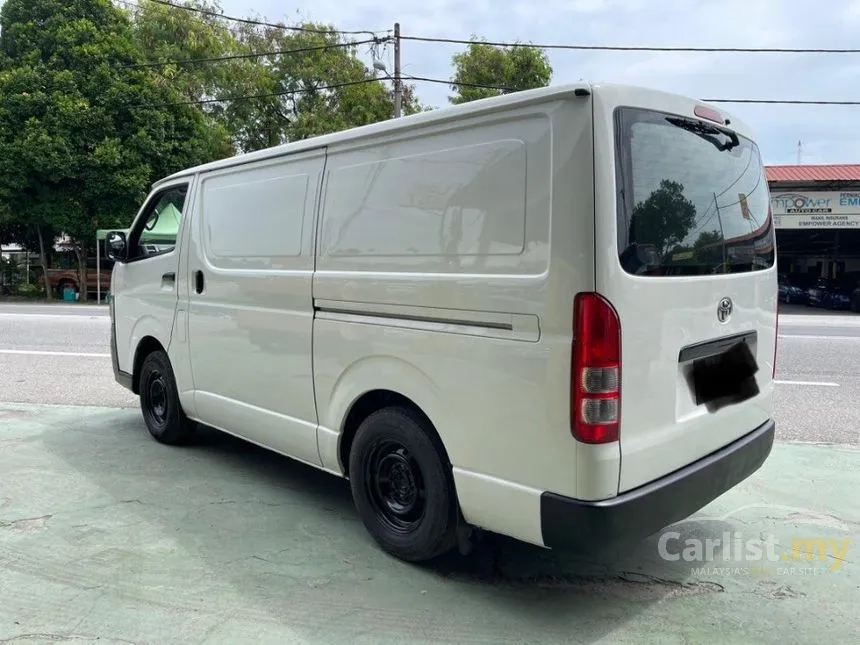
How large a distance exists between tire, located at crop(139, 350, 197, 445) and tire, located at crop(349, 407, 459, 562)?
214 cm

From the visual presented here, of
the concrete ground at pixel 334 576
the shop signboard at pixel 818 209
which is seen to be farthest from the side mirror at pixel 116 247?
the shop signboard at pixel 818 209

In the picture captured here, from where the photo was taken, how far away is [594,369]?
8.65ft

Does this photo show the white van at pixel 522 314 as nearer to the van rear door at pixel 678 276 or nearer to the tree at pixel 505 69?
the van rear door at pixel 678 276

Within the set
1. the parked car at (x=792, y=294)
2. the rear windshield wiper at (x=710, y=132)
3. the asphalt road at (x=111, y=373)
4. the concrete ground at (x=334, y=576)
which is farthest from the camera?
the parked car at (x=792, y=294)

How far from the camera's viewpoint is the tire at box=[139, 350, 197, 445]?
5199mm

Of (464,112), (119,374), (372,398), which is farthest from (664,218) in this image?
(119,374)

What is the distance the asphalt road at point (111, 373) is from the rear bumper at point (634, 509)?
3223 mm

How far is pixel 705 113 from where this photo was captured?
3.22 m

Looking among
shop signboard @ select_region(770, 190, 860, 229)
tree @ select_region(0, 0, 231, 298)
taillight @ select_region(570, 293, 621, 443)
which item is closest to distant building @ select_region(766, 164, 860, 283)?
shop signboard @ select_region(770, 190, 860, 229)

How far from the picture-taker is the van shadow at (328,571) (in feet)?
9.69

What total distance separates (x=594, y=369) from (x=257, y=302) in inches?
89.8

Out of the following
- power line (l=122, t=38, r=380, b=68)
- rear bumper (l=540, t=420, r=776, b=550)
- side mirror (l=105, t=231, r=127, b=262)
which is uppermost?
power line (l=122, t=38, r=380, b=68)

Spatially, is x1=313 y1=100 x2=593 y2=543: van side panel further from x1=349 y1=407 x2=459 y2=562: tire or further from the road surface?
the road surface

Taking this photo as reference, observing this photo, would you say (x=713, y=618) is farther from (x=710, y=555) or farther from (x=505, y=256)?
(x=505, y=256)
